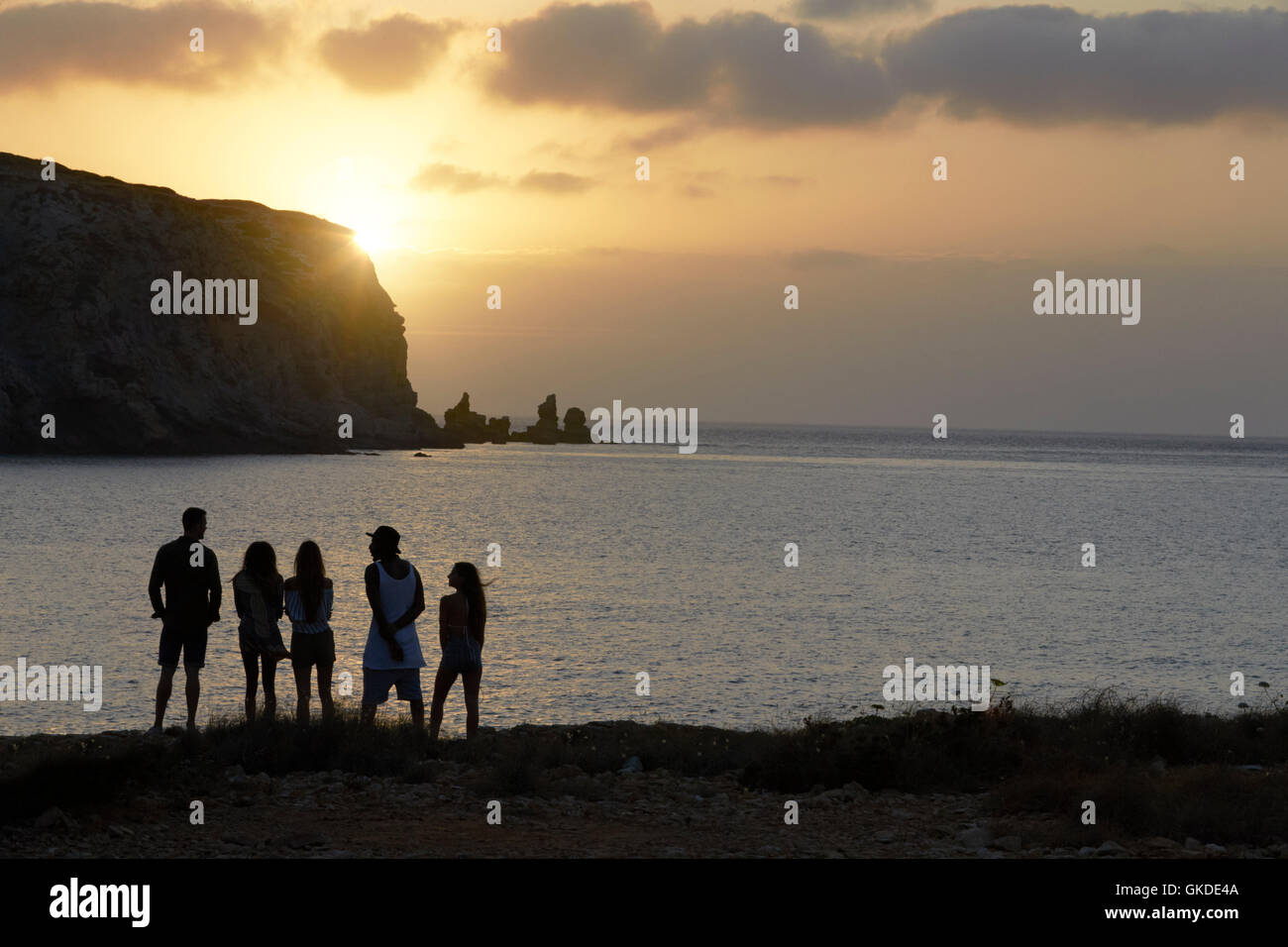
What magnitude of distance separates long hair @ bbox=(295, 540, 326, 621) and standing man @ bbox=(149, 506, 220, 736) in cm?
88

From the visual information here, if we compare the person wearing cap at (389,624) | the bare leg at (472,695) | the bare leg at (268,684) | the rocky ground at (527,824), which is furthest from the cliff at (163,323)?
the rocky ground at (527,824)

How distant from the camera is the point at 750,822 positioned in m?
9.48

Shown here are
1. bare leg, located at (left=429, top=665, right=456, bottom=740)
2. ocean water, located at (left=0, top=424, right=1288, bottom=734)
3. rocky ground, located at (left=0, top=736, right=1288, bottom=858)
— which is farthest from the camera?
ocean water, located at (left=0, top=424, right=1288, bottom=734)

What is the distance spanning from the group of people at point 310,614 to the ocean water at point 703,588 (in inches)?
177

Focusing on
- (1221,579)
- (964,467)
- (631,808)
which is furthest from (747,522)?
(964,467)

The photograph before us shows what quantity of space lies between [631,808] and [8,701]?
12.2 metres

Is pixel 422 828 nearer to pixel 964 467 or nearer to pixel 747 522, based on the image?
pixel 747 522

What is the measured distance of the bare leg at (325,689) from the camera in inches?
450

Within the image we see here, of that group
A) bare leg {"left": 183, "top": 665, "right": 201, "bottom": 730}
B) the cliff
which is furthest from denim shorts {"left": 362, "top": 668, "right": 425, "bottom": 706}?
the cliff

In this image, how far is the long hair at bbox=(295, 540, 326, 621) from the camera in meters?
11.2

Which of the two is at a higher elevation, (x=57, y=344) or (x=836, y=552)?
(x=57, y=344)

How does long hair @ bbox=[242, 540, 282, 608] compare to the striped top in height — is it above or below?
above

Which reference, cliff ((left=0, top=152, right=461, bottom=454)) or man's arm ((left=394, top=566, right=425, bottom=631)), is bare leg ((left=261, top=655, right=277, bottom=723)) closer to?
man's arm ((left=394, top=566, right=425, bottom=631))

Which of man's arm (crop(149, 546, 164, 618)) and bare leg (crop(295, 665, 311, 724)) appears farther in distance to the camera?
bare leg (crop(295, 665, 311, 724))
